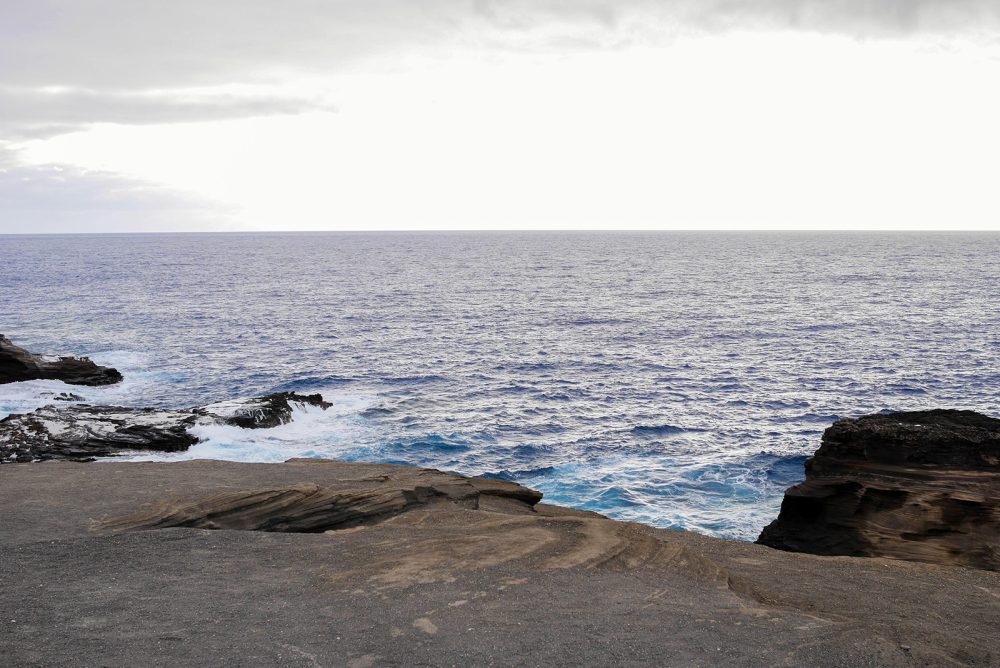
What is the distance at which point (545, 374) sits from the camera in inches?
2052

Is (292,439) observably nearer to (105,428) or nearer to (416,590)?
(105,428)

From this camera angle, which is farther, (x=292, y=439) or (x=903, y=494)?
(x=292, y=439)

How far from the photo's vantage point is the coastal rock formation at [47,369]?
45.6 metres

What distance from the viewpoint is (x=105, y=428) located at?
108 ft

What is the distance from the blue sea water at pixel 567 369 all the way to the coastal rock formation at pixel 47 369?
1.62m

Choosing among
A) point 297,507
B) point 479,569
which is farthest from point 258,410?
point 479,569

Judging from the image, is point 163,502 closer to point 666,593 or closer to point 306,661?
point 306,661

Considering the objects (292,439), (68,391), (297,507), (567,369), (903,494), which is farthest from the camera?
(567,369)

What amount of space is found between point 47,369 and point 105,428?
57.4ft

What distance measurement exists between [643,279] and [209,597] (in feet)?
389

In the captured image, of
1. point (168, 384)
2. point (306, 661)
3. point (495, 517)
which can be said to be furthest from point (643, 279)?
point (306, 661)

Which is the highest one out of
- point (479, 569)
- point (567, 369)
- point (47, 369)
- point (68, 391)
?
point (479, 569)

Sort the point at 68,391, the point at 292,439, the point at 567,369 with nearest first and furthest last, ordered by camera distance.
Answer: the point at 292,439, the point at 68,391, the point at 567,369

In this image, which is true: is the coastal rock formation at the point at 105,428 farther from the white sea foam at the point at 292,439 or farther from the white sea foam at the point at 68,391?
the white sea foam at the point at 68,391
